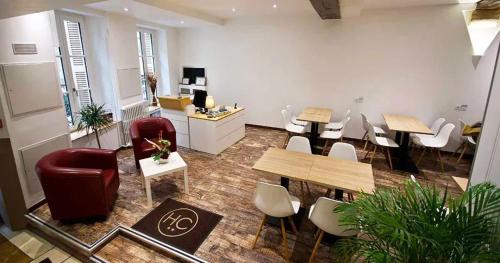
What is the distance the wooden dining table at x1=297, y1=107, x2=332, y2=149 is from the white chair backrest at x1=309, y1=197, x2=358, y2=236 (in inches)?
110

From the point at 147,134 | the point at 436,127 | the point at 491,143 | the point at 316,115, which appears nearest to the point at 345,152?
the point at 491,143

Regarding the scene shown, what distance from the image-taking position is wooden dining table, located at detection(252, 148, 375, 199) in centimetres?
241

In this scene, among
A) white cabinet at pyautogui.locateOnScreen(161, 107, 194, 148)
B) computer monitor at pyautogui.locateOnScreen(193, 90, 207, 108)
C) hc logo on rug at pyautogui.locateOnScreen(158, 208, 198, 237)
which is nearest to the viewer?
hc logo on rug at pyautogui.locateOnScreen(158, 208, 198, 237)

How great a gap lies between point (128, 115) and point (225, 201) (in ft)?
10.4

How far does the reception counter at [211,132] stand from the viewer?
4801 millimetres

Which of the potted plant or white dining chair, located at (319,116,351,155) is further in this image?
white dining chair, located at (319,116,351,155)

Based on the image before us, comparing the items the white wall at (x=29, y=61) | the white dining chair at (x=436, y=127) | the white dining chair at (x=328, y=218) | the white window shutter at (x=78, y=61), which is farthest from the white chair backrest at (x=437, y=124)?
the white window shutter at (x=78, y=61)

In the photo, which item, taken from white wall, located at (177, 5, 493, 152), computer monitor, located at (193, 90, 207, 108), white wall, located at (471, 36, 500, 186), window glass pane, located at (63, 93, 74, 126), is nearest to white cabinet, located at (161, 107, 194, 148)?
computer monitor, located at (193, 90, 207, 108)

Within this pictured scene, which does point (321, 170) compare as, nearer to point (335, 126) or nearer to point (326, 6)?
point (326, 6)

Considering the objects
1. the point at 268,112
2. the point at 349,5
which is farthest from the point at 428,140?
the point at 268,112

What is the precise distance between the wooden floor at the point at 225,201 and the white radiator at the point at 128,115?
309 millimetres

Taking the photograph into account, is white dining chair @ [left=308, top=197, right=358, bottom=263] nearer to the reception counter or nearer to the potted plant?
the reception counter

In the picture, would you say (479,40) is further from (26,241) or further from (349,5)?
(26,241)

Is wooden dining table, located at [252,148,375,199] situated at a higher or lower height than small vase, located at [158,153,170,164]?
higher
